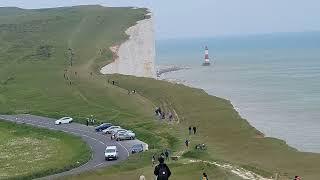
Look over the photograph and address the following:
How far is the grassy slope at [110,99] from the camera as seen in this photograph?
55906mm

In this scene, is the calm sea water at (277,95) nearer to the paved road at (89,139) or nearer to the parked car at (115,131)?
the parked car at (115,131)

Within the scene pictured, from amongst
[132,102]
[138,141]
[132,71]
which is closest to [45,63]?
[132,71]

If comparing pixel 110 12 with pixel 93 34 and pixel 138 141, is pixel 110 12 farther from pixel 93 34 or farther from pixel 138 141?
pixel 138 141

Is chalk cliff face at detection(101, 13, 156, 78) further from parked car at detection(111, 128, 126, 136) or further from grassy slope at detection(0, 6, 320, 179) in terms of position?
parked car at detection(111, 128, 126, 136)

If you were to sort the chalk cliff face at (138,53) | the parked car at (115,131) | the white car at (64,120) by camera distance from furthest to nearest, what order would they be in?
the chalk cliff face at (138,53) < the white car at (64,120) < the parked car at (115,131)

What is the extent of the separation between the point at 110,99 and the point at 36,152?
29467 mm

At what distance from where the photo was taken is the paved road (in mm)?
50969

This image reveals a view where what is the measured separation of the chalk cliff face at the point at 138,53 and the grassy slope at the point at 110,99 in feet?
8.26

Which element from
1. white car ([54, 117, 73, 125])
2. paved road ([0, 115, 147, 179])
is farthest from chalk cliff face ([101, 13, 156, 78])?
white car ([54, 117, 73, 125])

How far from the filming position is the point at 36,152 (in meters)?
59.6

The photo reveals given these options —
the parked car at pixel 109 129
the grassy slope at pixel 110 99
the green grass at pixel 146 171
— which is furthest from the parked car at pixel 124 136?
the green grass at pixel 146 171

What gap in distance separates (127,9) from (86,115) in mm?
123091

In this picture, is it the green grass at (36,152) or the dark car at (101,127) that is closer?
the green grass at (36,152)

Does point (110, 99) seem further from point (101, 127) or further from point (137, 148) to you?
point (137, 148)
